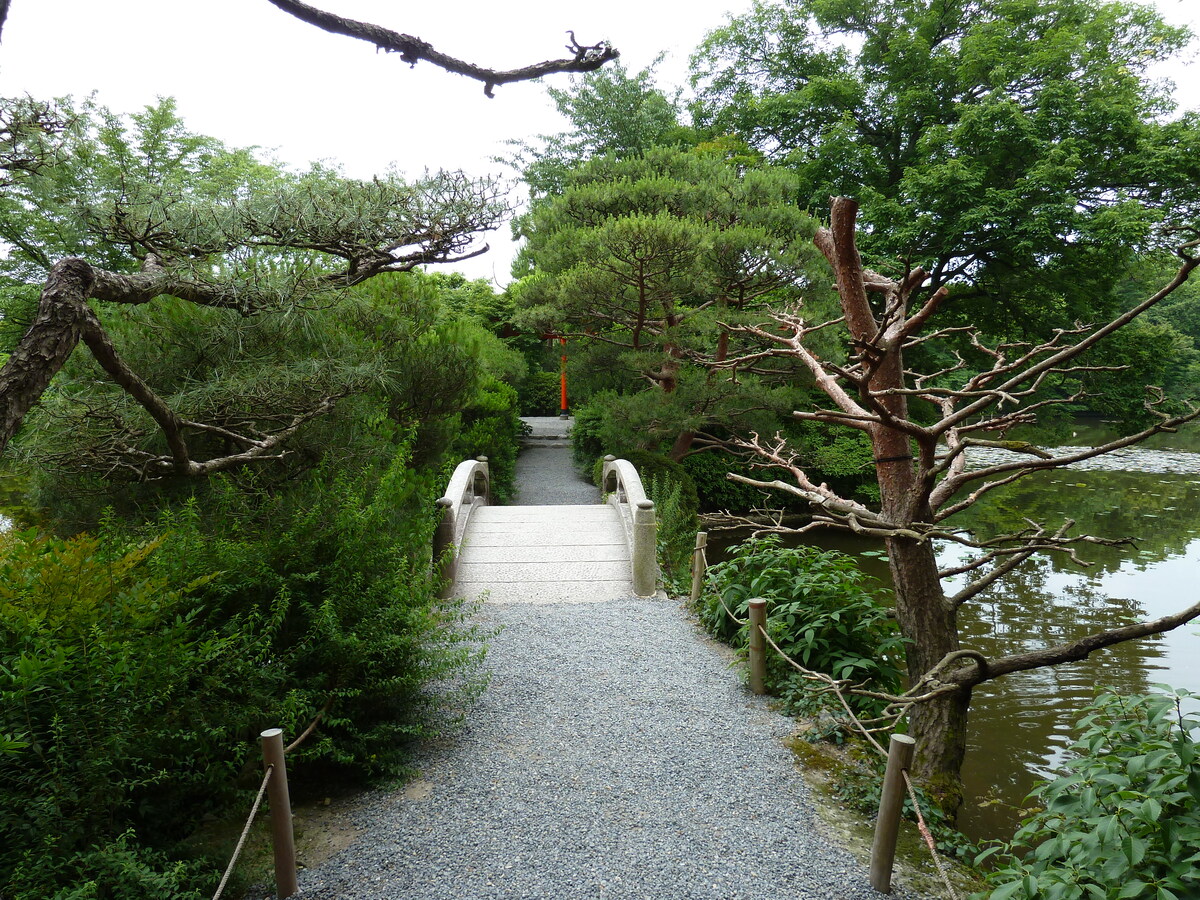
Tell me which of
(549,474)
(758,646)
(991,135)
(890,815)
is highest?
(991,135)

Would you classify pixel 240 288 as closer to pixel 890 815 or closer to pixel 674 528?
pixel 890 815

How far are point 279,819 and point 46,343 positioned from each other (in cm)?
206

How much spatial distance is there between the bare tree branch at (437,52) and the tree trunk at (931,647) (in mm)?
2680

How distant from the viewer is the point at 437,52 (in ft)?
9.40

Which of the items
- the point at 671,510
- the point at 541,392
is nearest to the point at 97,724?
the point at 671,510

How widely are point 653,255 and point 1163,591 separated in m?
8.33

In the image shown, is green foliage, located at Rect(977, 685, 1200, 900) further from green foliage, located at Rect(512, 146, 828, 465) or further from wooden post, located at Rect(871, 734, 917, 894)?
green foliage, located at Rect(512, 146, 828, 465)

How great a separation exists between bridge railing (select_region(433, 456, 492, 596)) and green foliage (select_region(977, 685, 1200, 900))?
12.2 ft

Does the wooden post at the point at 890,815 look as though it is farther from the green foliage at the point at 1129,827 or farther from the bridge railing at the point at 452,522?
the bridge railing at the point at 452,522

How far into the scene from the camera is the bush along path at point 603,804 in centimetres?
267

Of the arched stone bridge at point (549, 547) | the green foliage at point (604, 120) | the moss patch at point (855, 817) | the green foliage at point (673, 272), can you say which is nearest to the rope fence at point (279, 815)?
the moss patch at point (855, 817)

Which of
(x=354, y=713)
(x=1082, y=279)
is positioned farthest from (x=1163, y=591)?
(x=354, y=713)

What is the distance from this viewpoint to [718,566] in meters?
5.92

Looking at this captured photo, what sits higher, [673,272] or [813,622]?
[673,272]
